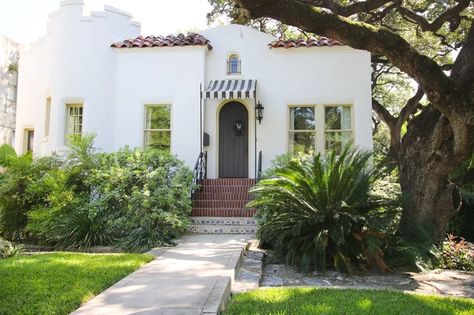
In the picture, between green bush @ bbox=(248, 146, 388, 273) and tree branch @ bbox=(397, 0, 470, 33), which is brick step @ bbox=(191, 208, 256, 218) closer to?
green bush @ bbox=(248, 146, 388, 273)

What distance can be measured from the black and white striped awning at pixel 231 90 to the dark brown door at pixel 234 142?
89 centimetres

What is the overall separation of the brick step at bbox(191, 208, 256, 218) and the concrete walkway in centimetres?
295

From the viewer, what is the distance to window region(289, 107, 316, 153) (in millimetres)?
13133

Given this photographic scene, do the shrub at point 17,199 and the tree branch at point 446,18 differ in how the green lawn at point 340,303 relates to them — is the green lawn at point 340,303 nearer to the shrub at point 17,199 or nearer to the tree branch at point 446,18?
the shrub at point 17,199

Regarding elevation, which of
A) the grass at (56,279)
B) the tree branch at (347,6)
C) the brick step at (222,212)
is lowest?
the grass at (56,279)

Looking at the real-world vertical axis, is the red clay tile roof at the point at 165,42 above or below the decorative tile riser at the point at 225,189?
above

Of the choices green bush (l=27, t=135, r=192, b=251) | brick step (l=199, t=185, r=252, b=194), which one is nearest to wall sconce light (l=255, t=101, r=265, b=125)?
brick step (l=199, t=185, r=252, b=194)

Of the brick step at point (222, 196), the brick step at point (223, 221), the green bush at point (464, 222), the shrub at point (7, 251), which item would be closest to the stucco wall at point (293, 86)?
the brick step at point (222, 196)

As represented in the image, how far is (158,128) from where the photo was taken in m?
13.3

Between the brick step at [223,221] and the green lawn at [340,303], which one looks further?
the brick step at [223,221]

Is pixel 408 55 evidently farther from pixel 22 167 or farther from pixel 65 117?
pixel 65 117

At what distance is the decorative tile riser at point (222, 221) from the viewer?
405 inches

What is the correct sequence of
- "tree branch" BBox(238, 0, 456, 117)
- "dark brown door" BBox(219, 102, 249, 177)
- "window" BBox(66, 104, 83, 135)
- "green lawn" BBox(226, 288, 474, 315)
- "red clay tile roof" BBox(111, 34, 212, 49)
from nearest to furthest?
"green lawn" BBox(226, 288, 474, 315)
"tree branch" BBox(238, 0, 456, 117)
"red clay tile roof" BBox(111, 34, 212, 49)
"dark brown door" BBox(219, 102, 249, 177)
"window" BBox(66, 104, 83, 135)

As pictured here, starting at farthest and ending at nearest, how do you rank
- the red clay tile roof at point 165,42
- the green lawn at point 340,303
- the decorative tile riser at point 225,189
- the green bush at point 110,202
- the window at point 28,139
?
the window at point 28,139
the red clay tile roof at point 165,42
the decorative tile riser at point 225,189
the green bush at point 110,202
the green lawn at point 340,303
